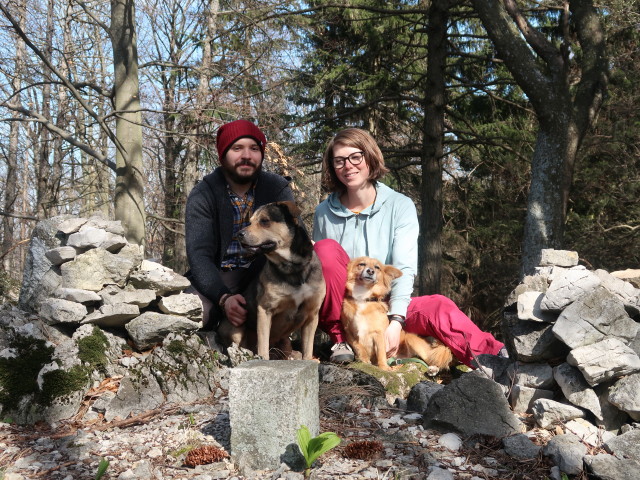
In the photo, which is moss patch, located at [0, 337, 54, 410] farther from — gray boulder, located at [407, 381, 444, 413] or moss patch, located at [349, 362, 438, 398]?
gray boulder, located at [407, 381, 444, 413]

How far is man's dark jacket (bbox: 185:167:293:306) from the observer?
451cm

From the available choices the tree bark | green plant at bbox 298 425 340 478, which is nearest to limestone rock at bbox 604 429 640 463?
green plant at bbox 298 425 340 478

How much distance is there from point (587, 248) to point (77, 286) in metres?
9.54

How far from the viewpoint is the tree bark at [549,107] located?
7.28 meters

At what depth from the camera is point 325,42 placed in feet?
40.5

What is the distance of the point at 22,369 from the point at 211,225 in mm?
1815

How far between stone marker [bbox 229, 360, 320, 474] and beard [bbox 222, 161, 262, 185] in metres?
2.34

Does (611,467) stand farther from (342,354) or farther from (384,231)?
(384,231)

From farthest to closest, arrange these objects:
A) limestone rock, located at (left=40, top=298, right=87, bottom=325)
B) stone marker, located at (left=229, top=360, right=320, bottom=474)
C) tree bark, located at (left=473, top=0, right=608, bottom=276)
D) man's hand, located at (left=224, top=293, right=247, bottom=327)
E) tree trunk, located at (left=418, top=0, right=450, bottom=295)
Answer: tree trunk, located at (left=418, top=0, right=450, bottom=295) < tree bark, located at (left=473, top=0, right=608, bottom=276) < man's hand, located at (left=224, top=293, right=247, bottom=327) < limestone rock, located at (left=40, top=298, right=87, bottom=325) < stone marker, located at (left=229, top=360, right=320, bottom=474)

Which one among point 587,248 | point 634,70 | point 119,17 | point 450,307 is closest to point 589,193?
point 587,248

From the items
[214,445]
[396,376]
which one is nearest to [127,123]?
[396,376]

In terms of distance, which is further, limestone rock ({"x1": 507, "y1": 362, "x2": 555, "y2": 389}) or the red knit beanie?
the red knit beanie

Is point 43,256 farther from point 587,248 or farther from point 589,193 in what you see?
point 589,193

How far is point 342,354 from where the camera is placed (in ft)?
15.9
